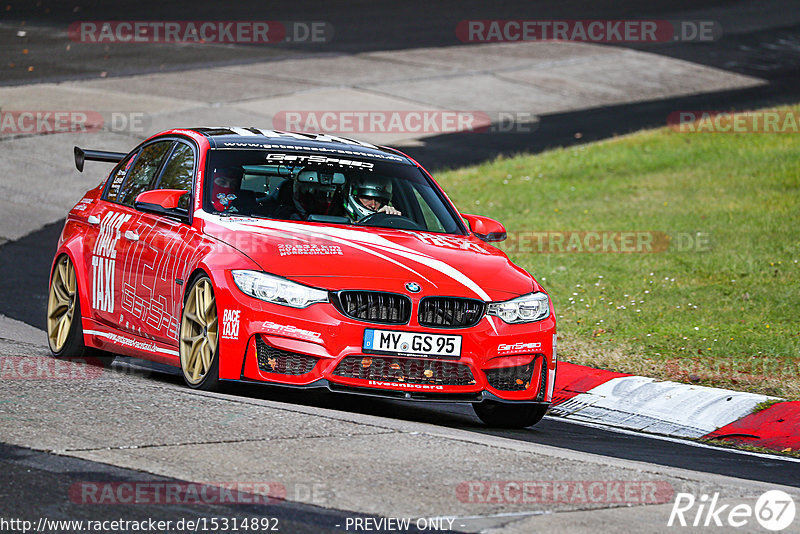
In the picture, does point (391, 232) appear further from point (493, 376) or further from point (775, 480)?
point (775, 480)

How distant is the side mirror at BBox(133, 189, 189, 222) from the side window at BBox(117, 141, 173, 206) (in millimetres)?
663

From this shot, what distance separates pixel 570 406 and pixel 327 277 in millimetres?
2779

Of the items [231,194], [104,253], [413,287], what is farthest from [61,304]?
[413,287]

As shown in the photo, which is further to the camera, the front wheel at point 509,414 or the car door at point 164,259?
the front wheel at point 509,414

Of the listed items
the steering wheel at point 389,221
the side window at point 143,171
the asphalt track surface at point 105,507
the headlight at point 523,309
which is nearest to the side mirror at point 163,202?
the side window at point 143,171

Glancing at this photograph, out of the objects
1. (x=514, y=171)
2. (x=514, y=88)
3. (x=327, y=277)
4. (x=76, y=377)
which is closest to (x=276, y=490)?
(x=327, y=277)

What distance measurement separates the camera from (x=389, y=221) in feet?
28.3

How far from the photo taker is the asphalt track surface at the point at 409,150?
559cm

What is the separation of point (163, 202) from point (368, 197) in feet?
4.45

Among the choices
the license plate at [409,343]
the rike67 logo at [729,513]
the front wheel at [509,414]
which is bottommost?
the front wheel at [509,414]

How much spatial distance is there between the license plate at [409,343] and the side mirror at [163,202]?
5.24ft

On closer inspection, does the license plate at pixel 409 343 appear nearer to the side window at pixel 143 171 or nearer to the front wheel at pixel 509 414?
the front wheel at pixel 509 414

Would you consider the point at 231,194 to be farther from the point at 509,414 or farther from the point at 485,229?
the point at 509,414

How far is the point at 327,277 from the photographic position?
7.44m
